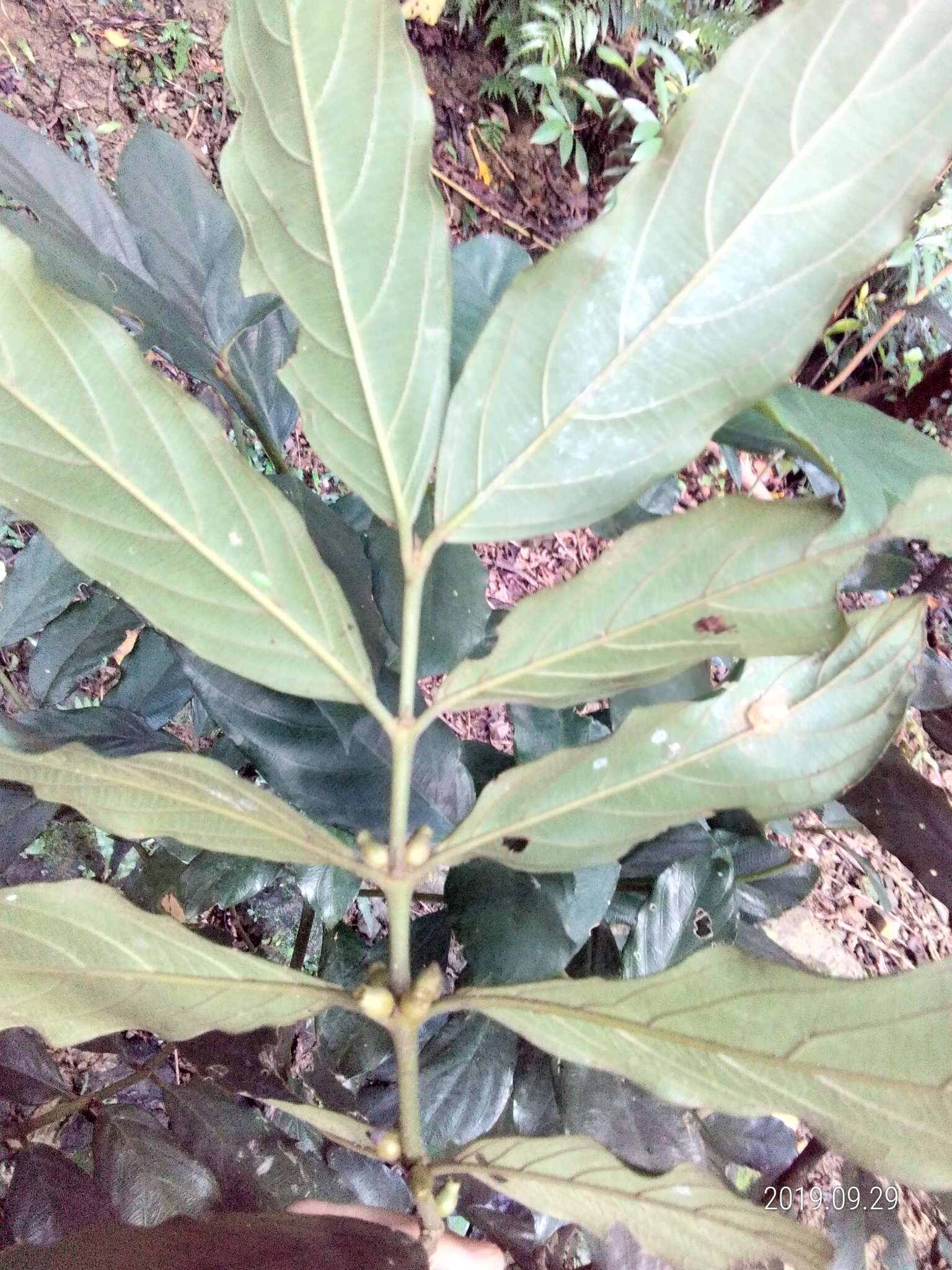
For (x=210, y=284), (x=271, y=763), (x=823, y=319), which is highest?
(x=210, y=284)

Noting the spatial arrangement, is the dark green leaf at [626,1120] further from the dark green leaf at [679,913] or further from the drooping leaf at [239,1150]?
the drooping leaf at [239,1150]

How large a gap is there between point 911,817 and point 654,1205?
33 centimetres

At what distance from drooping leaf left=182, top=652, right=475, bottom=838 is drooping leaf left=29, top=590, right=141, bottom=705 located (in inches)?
15.3

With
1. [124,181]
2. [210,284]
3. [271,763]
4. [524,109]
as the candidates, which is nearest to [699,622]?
[271,763]

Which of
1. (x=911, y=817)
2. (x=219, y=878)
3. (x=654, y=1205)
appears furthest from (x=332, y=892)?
(x=911, y=817)

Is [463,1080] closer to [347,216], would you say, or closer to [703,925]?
[703,925]

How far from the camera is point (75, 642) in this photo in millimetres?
908

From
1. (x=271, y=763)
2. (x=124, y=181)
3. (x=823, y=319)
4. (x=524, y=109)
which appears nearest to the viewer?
(x=823, y=319)

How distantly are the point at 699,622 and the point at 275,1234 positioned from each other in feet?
1.19

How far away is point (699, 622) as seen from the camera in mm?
357

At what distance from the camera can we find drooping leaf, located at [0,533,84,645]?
0.87 m

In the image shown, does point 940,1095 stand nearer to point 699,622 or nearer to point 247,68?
point 699,622

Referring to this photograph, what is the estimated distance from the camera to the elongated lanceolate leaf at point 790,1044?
1.15 ft

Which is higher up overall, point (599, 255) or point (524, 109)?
point (599, 255)
